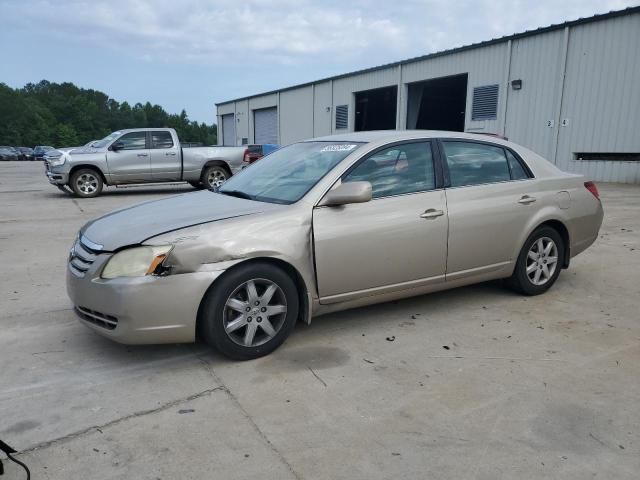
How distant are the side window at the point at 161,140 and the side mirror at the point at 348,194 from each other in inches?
459

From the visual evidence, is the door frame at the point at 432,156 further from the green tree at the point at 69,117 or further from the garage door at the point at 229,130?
the green tree at the point at 69,117

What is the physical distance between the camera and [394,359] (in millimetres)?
3619

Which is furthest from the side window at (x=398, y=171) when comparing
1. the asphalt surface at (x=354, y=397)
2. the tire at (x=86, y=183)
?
the tire at (x=86, y=183)

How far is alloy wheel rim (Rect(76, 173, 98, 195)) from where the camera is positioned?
537 inches

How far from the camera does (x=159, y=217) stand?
3752 millimetres

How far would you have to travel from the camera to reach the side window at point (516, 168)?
15.8 feet

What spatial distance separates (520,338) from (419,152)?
1696 millimetres

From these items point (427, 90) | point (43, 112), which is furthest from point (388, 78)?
point (43, 112)

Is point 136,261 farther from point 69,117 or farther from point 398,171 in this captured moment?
point 69,117

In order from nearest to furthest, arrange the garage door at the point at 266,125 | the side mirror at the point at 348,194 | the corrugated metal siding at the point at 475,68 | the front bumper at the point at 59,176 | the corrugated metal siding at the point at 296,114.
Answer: the side mirror at the point at 348,194
the front bumper at the point at 59,176
the corrugated metal siding at the point at 475,68
the corrugated metal siding at the point at 296,114
the garage door at the point at 266,125

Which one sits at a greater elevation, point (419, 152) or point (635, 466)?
point (419, 152)

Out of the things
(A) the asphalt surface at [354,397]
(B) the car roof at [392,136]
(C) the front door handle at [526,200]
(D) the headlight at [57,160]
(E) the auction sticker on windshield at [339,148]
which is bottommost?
(A) the asphalt surface at [354,397]

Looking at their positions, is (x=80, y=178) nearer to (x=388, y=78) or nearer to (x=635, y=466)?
(x=635, y=466)

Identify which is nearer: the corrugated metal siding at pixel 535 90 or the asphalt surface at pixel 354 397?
the asphalt surface at pixel 354 397
